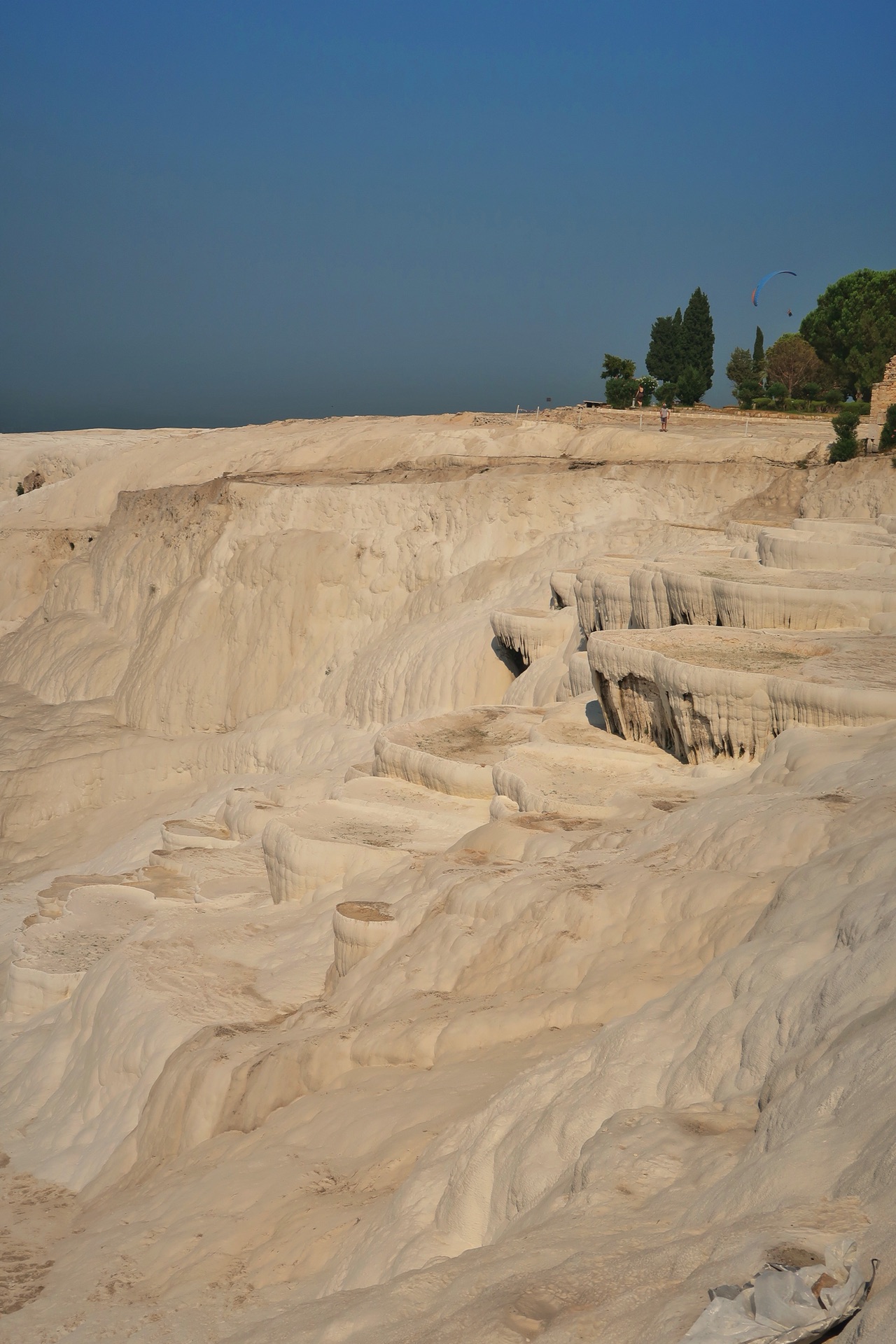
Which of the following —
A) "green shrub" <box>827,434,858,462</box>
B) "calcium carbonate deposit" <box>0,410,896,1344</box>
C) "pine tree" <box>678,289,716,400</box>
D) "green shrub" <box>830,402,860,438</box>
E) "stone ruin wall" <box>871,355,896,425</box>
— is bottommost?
"calcium carbonate deposit" <box>0,410,896,1344</box>

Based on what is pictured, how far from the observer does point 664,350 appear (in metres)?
42.8

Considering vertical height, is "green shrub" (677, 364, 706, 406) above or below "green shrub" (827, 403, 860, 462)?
above

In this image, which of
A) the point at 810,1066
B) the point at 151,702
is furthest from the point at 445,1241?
the point at 151,702

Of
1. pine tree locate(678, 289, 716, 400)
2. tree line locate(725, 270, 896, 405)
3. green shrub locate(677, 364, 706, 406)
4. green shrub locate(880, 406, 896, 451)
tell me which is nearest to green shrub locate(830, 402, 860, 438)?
green shrub locate(880, 406, 896, 451)

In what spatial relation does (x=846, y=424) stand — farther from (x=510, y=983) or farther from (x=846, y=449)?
(x=510, y=983)

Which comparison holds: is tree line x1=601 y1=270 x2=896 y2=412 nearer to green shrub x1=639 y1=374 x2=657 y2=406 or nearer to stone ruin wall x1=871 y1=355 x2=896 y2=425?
green shrub x1=639 y1=374 x2=657 y2=406

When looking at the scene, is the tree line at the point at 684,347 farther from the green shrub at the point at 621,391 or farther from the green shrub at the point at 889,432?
the green shrub at the point at 889,432

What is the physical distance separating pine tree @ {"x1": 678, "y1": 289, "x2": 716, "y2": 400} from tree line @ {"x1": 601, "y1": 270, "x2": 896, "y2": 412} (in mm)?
22

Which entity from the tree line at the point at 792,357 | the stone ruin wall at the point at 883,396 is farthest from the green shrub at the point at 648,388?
the stone ruin wall at the point at 883,396

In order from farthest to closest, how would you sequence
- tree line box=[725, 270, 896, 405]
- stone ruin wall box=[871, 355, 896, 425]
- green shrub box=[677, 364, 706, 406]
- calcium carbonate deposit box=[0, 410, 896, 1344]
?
green shrub box=[677, 364, 706, 406] → tree line box=[725, 270, 896, 405] → stone ruin wall box=[871, 355, 896, 425] → calcium carbonate deposit box=[0, 410, 896, 1344]

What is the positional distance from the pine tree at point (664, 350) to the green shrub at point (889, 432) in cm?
2125

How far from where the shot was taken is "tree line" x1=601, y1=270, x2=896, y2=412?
35.6 metres

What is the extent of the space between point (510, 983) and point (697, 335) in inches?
1473

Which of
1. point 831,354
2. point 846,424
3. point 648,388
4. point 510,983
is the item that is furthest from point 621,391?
point 510,983
